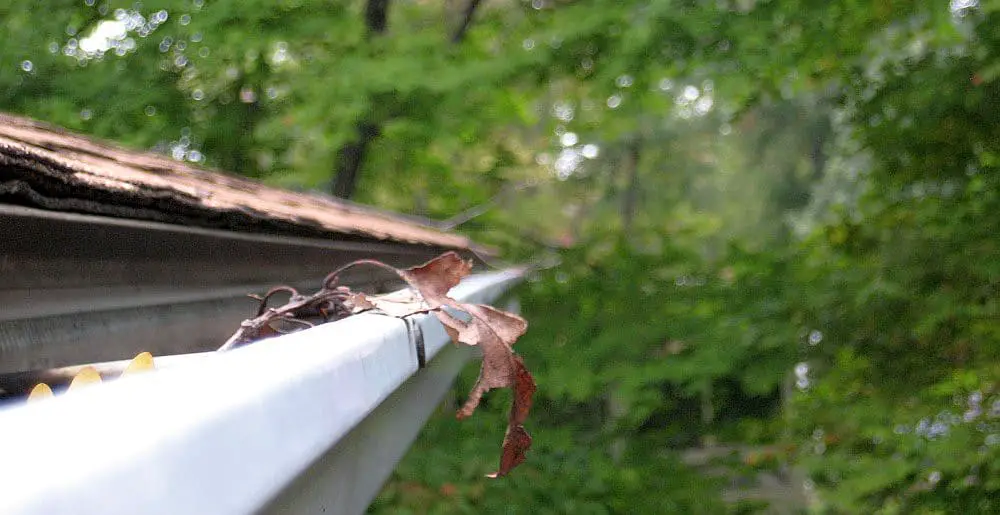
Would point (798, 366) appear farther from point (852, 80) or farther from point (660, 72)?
point (660, 72)

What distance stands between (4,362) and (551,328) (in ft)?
16.7

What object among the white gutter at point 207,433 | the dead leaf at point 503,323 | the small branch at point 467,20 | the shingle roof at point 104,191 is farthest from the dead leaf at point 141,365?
the small branch at point 467,20

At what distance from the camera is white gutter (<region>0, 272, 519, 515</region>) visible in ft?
1.25

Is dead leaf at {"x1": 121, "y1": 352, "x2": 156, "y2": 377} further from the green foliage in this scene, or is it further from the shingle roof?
the green foliage

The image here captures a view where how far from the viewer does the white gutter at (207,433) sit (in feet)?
1.25

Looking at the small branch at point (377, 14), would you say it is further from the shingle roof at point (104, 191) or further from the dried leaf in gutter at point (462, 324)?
the dried leaf in gutter at point (462, 324)

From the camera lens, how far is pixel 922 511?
412cm

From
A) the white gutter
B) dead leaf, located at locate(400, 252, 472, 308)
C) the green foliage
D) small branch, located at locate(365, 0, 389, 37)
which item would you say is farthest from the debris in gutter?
small branch, located at locate(365, 0, 389, 37)

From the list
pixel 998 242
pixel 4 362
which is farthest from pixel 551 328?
pixel 4 362

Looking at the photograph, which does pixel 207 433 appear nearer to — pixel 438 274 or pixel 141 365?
pixel 141 365

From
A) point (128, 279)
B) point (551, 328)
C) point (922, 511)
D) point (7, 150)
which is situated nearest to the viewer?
point (7, 150)

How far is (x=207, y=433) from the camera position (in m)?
0.51

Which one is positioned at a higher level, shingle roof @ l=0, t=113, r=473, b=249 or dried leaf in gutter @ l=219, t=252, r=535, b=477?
shingle roof @ l=0, t=113, r=473, b=249

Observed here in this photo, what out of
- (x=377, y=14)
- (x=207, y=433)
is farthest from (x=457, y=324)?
(x=377, y=14)
